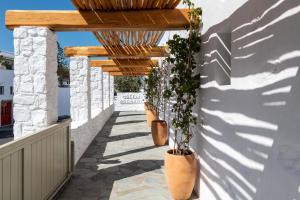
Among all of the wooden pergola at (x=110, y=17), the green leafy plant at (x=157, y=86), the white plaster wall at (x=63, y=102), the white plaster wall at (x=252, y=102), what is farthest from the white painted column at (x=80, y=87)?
the white plaster wall at (x=63, y=102)

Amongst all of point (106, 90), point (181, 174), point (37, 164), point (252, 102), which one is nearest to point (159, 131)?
point (181, 174)

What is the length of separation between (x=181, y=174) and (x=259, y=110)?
2009 millimetres

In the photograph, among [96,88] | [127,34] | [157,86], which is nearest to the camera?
[127,34]

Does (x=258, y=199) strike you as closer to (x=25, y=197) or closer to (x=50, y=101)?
(x=25, y=197)

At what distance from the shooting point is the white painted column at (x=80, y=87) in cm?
841

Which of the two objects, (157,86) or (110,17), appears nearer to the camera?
(110,17)

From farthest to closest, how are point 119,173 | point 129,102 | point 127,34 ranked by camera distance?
point 129,102 < point 127,34 < point 119,173

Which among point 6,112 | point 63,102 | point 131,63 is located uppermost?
point 131,63

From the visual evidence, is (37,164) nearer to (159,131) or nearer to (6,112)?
(159,131)

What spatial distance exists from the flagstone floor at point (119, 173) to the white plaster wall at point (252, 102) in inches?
45.1

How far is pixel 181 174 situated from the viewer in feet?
14.1

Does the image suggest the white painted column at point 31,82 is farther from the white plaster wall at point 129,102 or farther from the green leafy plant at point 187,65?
the white plaster wall at point 129,102

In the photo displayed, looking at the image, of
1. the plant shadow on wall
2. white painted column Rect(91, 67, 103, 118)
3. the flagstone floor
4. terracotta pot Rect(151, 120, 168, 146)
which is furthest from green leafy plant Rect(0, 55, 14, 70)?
the plant shadow on wall

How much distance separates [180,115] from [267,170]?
95.6 inches
